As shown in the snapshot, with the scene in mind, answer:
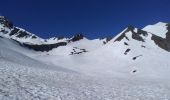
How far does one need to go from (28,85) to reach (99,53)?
6427 cm

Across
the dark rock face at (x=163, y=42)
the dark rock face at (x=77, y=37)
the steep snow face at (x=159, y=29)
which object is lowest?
the dark rock face at (x=163, y=42)

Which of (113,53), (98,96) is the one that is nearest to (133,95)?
→ (98,96)

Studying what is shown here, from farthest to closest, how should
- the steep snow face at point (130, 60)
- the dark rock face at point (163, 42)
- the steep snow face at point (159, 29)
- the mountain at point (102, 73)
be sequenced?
the steep snow face at point (159, 29) → the dark rock face at point (163, 42) → the steep snow face at point (130, 60) → the mountain at point (102, 73)

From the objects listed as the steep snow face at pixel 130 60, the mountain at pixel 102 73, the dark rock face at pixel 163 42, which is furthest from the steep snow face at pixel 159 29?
the steep snow face at pixel 130 60

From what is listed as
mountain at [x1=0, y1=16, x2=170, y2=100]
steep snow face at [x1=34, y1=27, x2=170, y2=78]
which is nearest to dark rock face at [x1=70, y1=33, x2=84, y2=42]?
mountain at [x1=0, y1=16, x2=170, y2=100]

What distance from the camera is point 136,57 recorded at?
214ft

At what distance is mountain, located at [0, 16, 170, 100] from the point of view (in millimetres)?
17500

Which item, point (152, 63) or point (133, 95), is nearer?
point (133, 95)

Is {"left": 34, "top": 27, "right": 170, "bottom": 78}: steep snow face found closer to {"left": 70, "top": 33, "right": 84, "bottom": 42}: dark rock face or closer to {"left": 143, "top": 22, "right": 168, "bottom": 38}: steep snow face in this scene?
{"left": 143, "top": 22, "right": 168, "bottom": 38}: steep snow face

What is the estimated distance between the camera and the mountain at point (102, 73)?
1750 cm

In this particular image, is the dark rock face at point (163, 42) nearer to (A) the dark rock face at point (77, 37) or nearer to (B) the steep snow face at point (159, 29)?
(B) the steep snow face at point (159, 29)

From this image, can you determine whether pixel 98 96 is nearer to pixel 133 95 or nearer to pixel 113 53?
pixel 133 95

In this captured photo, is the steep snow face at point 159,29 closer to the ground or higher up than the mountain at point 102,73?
higher up

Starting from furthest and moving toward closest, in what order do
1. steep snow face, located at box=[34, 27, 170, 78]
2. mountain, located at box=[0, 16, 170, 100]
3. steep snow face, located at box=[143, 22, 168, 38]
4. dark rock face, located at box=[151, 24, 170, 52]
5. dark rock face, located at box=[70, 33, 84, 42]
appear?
1. dark rock face, located at box=[70, 33, 84, 42]
2. steep snow face, located at box=[143, 22, 168, 38]
3. dark rock face, located at box=[151, 24, 170, 52]
4. steep snow face, located at box=[34, 27, 170, 78]
5. mountain, located at box=[0, 16, 170, 100]
